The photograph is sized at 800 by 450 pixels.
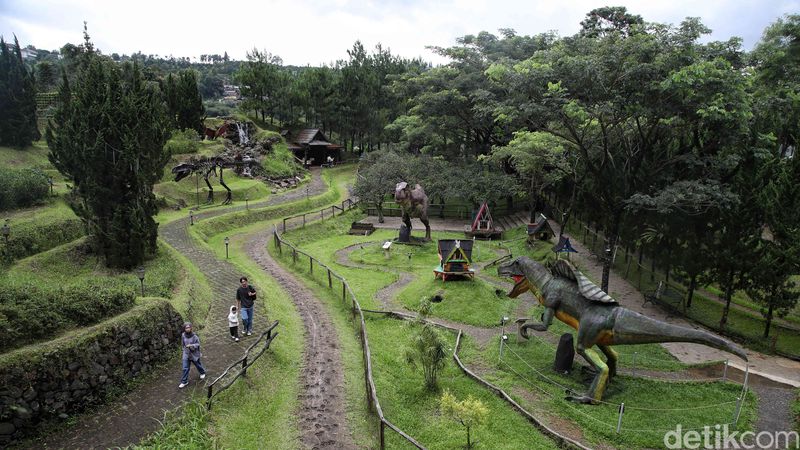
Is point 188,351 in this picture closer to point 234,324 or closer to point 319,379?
point 234,324

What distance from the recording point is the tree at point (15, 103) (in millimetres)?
35562

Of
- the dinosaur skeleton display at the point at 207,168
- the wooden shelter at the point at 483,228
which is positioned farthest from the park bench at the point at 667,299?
the dinosaur skeleton display at the point at 207,168

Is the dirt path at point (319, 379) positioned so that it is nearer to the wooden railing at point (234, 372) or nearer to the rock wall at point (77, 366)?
the wooden railing at point (234, 372)

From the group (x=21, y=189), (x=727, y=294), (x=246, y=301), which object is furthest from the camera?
(x=21, y=189)

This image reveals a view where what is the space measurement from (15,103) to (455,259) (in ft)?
118

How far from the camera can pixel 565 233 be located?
36.2 m

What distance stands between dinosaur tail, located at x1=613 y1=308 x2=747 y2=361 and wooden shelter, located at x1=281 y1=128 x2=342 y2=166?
4953cm

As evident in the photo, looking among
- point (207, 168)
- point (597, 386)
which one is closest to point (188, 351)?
point (597, 386)

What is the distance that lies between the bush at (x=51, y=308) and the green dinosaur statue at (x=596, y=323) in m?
12.8

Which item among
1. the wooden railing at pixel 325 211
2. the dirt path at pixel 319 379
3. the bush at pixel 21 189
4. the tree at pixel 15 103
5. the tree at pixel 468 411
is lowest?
the dirt path at pixel 319 379

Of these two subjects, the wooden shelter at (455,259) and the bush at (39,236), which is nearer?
the bush at (39,236)

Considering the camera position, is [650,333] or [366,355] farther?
[366,355]

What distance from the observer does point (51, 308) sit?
11.6 meters

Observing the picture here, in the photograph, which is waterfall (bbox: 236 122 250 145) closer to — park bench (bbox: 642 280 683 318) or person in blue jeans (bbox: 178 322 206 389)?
person in blue jeans (bbox: 178 322 206 389)
